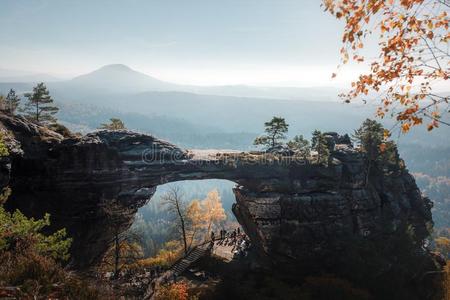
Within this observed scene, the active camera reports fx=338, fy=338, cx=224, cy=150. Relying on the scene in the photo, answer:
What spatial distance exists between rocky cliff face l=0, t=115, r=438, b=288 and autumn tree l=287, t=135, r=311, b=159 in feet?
5.35

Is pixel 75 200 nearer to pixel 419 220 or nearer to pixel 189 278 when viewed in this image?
pixel 189 278

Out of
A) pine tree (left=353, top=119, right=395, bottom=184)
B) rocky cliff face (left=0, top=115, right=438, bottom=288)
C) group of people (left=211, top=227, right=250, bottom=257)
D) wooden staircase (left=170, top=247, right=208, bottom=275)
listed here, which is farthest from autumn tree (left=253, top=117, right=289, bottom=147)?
wooden staircase (left=170, top=247, right=208, bottom=275)

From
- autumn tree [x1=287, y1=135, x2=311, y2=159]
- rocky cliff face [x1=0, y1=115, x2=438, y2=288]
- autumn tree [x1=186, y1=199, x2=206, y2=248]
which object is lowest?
autumn tree [x1=186, y1=199, x2=206, y2=248]

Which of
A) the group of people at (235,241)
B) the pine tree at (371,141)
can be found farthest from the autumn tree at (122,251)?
the pine tree at (371,141)

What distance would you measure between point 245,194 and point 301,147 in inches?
432

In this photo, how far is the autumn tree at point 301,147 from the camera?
153ft

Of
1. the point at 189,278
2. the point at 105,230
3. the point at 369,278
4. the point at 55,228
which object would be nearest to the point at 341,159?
the point at 369,278

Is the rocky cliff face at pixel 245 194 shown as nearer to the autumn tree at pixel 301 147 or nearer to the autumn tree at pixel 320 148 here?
the autumn tree at pixel 320 148

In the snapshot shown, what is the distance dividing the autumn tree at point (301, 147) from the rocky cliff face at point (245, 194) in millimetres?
1631

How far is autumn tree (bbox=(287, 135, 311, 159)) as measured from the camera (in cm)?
4669

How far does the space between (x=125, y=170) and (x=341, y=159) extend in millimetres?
29406

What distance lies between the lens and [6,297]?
36.6 ft

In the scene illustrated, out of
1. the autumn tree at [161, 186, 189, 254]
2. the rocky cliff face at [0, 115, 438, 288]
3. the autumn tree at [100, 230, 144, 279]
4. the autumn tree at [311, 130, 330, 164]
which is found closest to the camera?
the rocky cliff face at [0, 115, 438, 288]

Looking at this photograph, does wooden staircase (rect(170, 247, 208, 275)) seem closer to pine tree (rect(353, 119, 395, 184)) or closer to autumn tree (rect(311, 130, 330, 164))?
autumn tree (rect(311, 130, 330, 164))
